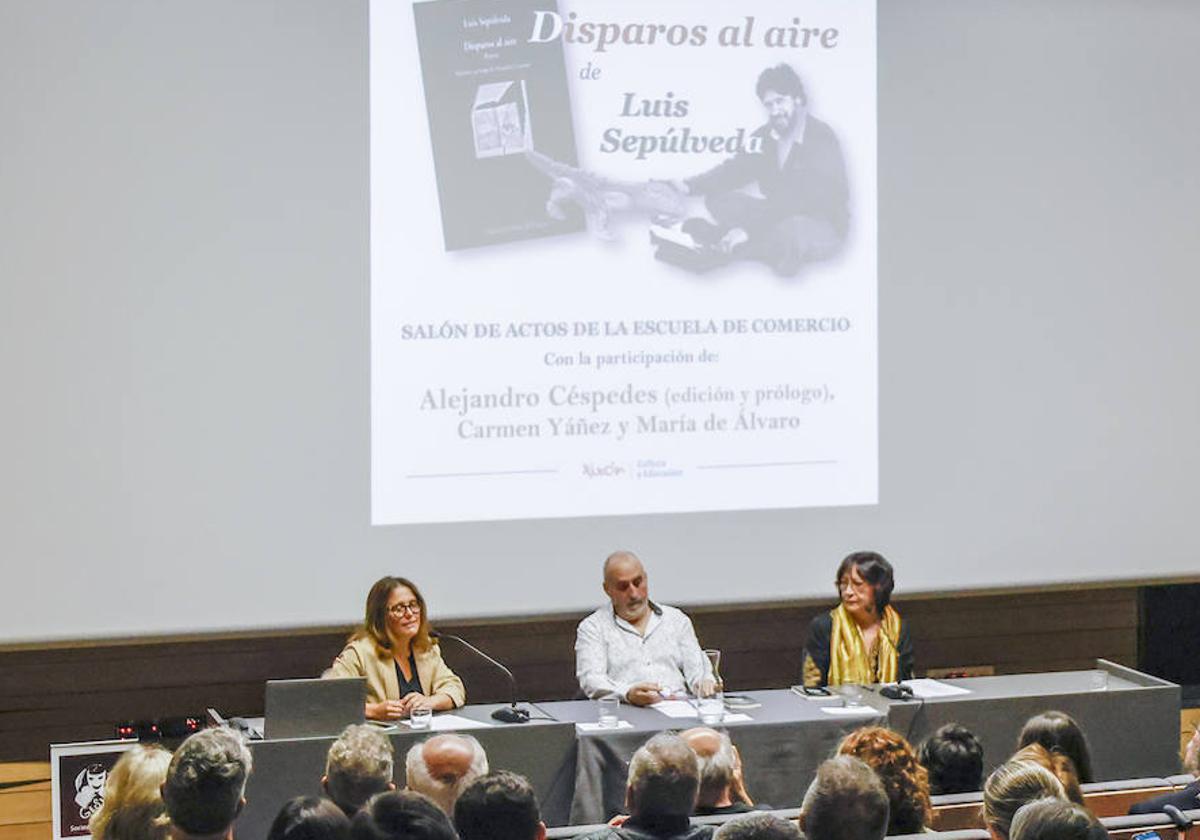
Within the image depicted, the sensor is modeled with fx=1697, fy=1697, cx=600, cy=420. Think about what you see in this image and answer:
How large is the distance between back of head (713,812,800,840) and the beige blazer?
2.62 m

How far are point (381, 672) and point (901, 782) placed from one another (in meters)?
2.21

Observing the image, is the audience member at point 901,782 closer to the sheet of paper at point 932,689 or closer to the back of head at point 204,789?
the back of head at point 204,789

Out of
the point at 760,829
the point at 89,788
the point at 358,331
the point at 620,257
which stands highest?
the point at 620,257

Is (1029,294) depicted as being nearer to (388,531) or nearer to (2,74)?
(388,531)

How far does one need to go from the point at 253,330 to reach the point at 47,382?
66 cm

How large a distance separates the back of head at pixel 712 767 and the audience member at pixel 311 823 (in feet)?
3.54

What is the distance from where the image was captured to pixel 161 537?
18.0 ft

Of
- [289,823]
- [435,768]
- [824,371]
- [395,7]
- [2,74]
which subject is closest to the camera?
[289,823]

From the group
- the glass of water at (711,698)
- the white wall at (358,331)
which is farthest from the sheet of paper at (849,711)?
the white wall at (358,331)

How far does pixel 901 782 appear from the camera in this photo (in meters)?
3.57

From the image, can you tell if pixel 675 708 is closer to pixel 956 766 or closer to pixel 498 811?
pixel 956 766

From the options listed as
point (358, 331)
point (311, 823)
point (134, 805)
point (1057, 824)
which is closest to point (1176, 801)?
point (1057, 824)

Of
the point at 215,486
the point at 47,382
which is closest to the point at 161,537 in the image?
the point at 215,486

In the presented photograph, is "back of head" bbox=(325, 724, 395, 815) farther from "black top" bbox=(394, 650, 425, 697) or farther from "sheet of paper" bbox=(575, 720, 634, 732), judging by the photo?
"black top" bbox=(394, 650, 425, 697)
